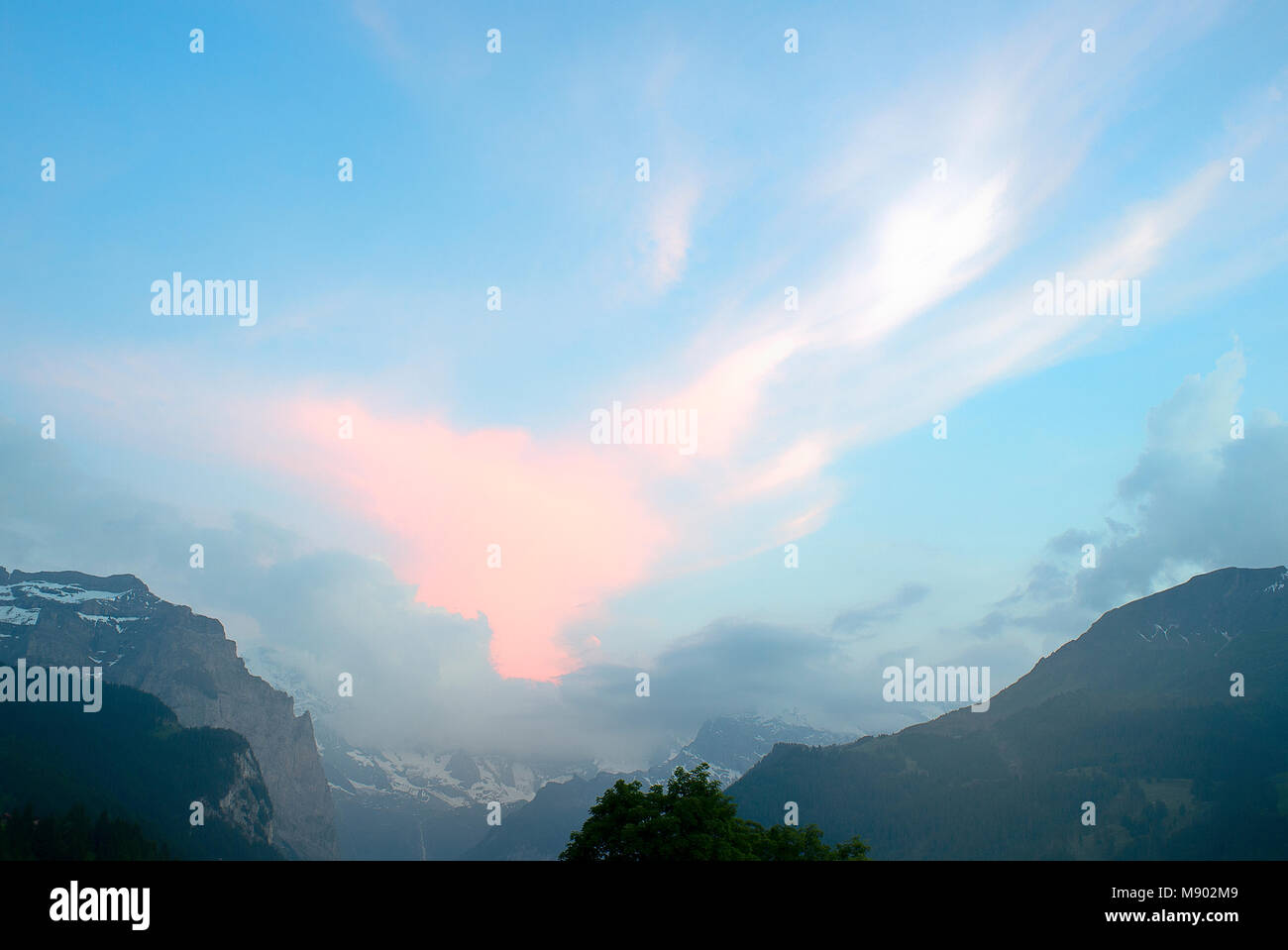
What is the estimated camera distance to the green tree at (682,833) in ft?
166

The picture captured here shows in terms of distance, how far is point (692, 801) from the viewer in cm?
5475

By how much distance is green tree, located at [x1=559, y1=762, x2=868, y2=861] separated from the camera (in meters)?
50.5

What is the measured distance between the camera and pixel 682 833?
52.5m
